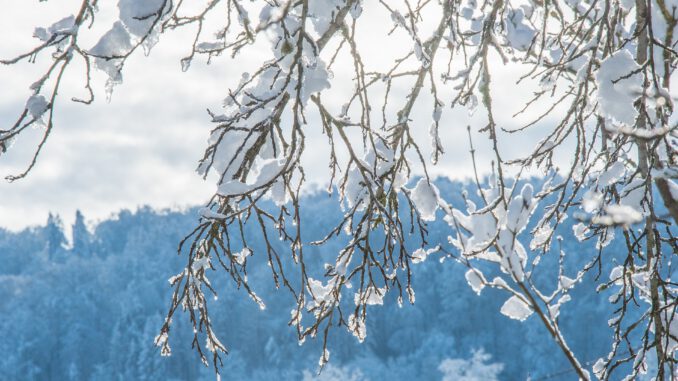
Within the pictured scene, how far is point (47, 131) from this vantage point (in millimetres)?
1896

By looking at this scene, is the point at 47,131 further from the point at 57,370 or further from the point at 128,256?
the point at 128,256

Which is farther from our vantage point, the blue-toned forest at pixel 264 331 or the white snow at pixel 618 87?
the blue-toned forest at pixel 264 331

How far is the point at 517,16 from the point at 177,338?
59554 mm

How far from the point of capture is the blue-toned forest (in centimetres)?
5762

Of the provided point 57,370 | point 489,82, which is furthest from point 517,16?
point 57,370

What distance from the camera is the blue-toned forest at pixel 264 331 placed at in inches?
2269

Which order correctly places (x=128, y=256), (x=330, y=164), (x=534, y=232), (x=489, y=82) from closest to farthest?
1. (x=489, y=82)
2. (x=330, y=164)
3. (x=534, y=232)
4. (x=128, y=256)

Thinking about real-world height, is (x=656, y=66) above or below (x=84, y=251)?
below

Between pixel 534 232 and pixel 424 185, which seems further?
pixel 534 232

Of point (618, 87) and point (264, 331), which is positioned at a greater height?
point (264, 331)

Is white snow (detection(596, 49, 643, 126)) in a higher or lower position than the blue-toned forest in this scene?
lower

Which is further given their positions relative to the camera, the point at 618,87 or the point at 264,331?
the point at 264,331

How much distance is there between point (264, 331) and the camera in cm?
6600

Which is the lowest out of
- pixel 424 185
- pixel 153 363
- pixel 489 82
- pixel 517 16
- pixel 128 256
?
pixel 424 185
